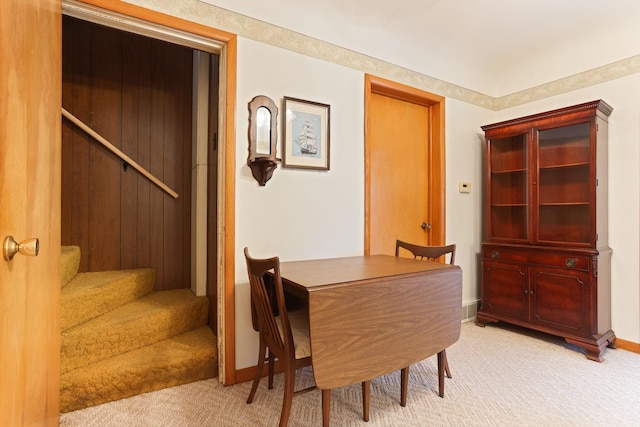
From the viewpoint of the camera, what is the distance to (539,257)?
103 inches

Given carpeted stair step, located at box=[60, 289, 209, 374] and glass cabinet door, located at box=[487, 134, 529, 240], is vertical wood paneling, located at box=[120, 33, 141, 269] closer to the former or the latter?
carpeted stair step, located at box=[60, 289, 209, 374]

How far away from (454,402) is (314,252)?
3.93 feet

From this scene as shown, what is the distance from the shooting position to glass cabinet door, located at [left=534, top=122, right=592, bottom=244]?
2.50 meters

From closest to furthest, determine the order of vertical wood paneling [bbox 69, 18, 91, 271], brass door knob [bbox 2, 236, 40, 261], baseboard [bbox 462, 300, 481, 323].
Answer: brass door knob [bbox 2, 236, 40, 261], vertical wood paneling [bbox 69, 18, 91, 271], baseboard [bbox 462, 300, 481, 323]

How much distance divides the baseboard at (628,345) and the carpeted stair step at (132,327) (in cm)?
323

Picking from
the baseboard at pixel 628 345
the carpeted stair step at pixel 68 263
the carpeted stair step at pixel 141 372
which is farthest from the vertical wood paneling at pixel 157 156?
the baseboard at pixel 628 345

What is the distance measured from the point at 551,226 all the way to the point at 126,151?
3.66 meters

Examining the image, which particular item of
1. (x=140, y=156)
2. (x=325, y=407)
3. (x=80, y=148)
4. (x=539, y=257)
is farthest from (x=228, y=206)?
(x=539, y=257)

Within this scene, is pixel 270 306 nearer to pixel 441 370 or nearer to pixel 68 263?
pixel 441 370

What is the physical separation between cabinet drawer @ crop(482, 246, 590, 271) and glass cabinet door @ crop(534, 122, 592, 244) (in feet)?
0.51

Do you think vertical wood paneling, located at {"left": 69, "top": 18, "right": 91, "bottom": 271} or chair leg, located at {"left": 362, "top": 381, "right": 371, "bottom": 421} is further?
vertical wood paneling, located at {"left": 69, "top": 18, "right": 91, "bottom": 271}

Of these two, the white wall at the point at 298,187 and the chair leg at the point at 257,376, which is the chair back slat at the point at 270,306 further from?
the white wall at the point at 298,187

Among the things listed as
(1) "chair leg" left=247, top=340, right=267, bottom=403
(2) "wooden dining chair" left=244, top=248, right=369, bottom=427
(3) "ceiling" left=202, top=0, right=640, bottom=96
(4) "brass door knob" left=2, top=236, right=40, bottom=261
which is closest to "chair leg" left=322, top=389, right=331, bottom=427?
(2) "wooden dining chair" left=244, top=248, right=369, bottom=427

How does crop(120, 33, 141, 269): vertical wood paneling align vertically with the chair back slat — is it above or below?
above
